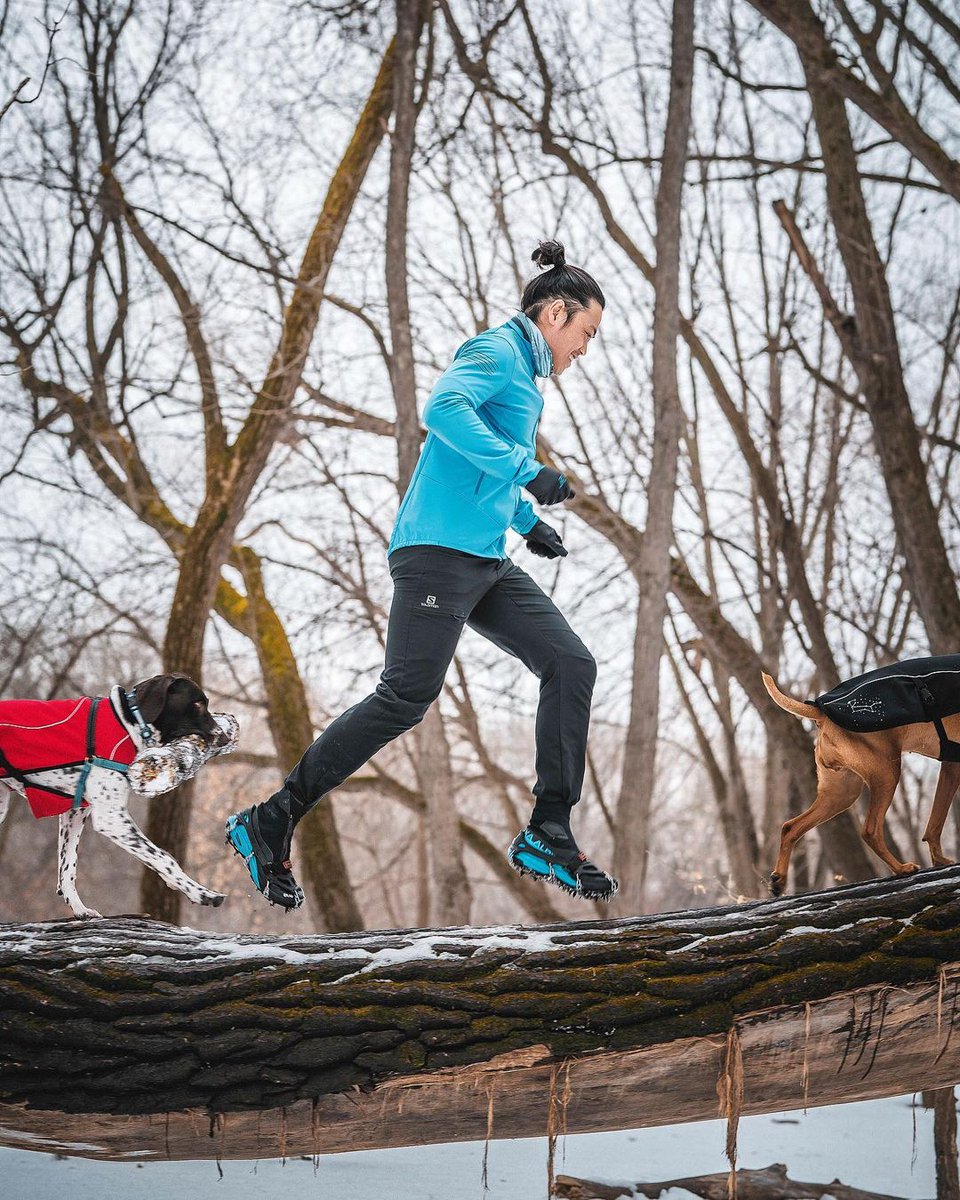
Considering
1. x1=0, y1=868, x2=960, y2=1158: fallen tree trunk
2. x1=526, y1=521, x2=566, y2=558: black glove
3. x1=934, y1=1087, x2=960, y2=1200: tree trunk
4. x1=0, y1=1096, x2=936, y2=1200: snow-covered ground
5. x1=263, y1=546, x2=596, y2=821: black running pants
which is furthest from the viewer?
x1=934, y1=1087, x2=960, y2=1200: tree trunk

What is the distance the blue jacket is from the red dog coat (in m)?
1.22

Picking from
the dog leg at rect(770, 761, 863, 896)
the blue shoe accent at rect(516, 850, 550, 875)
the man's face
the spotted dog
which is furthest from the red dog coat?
the dog leg at rect(770, 761, 863, 896)

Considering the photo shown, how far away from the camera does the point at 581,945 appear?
307 centimetres

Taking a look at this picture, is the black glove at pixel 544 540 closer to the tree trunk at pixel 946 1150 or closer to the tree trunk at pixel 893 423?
the tree trunk at pixel 946 1150

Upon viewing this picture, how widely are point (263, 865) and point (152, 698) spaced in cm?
76

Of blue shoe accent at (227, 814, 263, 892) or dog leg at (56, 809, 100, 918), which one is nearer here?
blue shoe accent at (227, 814, 263, 892)

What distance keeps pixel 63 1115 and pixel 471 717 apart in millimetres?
10425

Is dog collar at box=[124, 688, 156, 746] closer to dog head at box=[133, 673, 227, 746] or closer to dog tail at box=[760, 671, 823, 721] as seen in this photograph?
dog head at box=[133, 673, 227, 746]

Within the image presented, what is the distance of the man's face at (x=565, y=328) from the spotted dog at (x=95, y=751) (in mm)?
1795

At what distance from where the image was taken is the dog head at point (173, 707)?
3.69 meters

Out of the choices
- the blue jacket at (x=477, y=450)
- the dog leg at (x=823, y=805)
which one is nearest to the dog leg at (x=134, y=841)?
the blue jacket at (x=477, y=450)

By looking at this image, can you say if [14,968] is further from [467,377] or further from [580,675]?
[467,377]

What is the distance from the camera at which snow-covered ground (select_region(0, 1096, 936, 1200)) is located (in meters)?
4.04

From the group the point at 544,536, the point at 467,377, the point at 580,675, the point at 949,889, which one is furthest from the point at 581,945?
the point at 467,377
